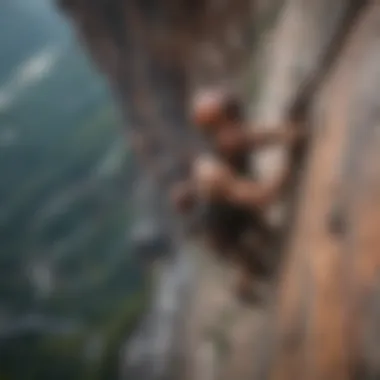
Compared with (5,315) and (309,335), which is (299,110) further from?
(5,315)

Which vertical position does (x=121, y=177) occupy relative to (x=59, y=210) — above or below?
above

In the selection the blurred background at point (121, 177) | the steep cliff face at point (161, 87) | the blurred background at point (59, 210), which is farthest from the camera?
the blurred background at point (59, 210)

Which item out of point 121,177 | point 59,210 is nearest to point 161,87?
point 121,177

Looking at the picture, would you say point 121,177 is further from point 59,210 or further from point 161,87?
point 161,87

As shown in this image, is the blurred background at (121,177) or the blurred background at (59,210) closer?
the blurred background at (121,177)

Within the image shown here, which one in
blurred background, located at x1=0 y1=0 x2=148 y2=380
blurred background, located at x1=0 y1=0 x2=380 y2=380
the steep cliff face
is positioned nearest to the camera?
blurred background, located at x1=0 y1=0 x2=380 y2=380

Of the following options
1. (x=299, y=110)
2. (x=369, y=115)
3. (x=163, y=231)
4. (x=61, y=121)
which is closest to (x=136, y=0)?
(x=61, y=121)

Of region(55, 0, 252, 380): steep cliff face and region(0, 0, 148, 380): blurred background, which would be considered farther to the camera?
region(0, 0, 148, 380): blurred background

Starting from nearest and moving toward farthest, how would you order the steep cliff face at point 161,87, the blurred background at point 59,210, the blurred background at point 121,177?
the blurred background at point 121,177 → the steep cliff face at point 161,87 → the blurred background at point 59,210

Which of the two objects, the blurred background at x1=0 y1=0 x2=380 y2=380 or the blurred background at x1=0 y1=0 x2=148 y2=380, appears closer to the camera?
the blurred background at x1=0 y1=0 x2=380 y2=380

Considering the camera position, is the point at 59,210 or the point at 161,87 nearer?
the point at 161,87

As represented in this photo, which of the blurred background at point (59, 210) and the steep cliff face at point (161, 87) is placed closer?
the steep cliff face at point (161, 87)

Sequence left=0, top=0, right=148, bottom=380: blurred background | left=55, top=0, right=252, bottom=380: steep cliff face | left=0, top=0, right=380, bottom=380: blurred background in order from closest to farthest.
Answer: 1. left=0, top=0, right=380, bottom=380: blurred background
2. left=55, top=0, right=252, bottom=380: steep cliff face
3. left=0, top=0, right=148, bottom=380: blurred background

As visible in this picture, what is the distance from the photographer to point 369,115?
101cm
